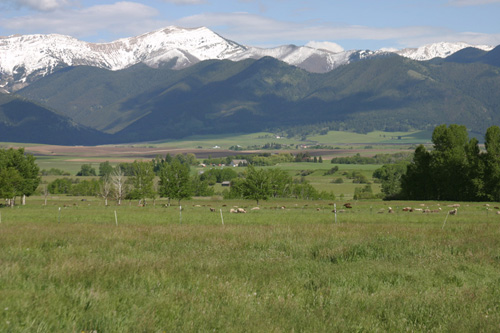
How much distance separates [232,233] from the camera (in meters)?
28.1

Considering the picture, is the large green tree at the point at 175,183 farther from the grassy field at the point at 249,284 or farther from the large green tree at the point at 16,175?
the grassy field at the point at 249,284

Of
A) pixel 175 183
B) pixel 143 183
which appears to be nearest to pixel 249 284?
pixel 175 183

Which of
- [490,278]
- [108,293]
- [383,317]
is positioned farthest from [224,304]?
[490,278]

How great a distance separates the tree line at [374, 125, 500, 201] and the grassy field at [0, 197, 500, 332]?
2488 inches

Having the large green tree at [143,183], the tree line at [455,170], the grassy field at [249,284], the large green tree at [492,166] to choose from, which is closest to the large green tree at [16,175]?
the large green tree at [143,183]

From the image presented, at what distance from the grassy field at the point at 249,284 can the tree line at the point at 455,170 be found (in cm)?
6318

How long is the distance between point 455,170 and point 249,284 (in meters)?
80.1

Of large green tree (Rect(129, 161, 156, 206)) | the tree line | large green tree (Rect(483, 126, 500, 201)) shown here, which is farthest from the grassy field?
large green tree (Rect(129, 161, 156, 206))

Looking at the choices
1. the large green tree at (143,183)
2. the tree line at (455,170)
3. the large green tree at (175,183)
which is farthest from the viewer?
the large green tree at (143,183)

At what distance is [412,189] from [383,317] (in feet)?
281

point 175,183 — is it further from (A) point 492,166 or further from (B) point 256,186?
(A) point 492,166

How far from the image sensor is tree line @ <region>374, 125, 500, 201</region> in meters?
82.6

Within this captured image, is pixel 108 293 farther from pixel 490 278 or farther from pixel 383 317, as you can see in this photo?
pixel 490 278

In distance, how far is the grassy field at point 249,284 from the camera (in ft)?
38.9
